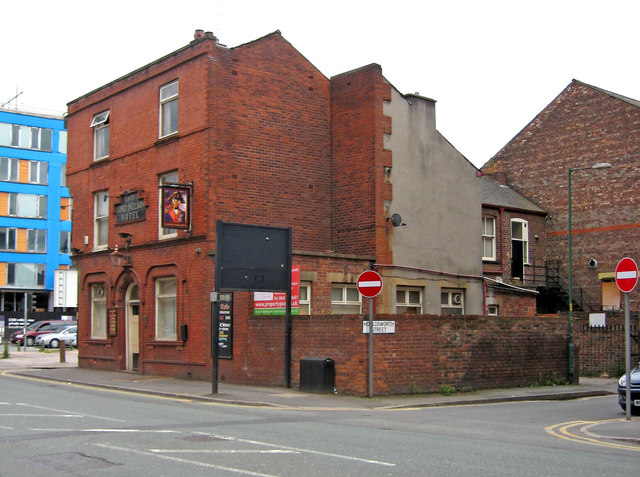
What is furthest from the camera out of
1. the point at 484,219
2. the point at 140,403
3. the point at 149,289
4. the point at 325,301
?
the point at 484,219

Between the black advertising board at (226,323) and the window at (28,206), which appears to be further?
the window at (28,206)

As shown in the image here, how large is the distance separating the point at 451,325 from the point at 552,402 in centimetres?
324

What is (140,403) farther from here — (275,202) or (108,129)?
(108,129)

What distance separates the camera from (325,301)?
75.8ft

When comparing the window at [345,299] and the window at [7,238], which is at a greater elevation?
the window at [7,238]

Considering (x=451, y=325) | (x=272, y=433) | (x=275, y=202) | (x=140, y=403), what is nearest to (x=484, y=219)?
(x=275, y=202)

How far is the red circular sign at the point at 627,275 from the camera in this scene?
14117 millimetres

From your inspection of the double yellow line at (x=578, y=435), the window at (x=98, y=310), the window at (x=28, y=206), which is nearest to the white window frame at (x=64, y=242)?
the window at (x=28, y=206)

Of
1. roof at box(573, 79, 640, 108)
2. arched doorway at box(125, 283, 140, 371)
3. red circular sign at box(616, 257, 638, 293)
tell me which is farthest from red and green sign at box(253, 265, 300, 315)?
roof at box(573, 79, 640, 108)

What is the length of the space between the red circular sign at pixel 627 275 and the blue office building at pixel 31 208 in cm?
5588

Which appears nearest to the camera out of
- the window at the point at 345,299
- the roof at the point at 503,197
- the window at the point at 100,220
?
the window at the point at 345,299

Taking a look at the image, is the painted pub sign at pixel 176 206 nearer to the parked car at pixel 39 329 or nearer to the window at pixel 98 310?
the window at pixel 98 310

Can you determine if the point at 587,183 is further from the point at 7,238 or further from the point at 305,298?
the point at 7,238

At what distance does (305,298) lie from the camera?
22.8 metres
